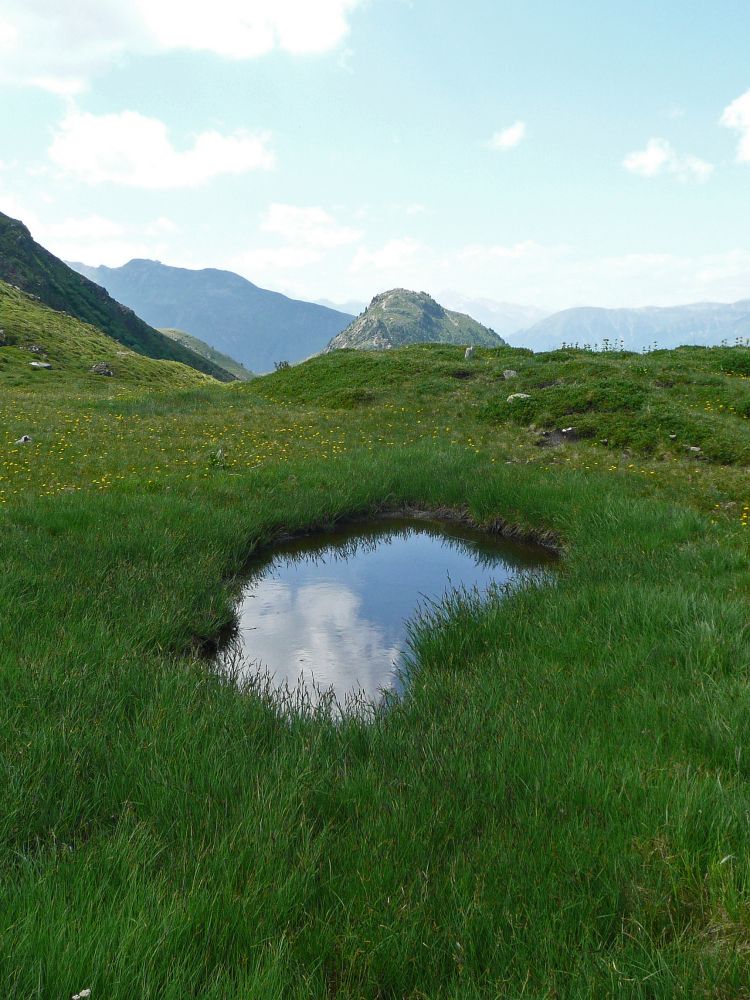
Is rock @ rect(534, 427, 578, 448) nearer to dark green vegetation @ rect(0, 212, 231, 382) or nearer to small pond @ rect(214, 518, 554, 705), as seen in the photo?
small pond @ rect(214, 518, 554, 705)

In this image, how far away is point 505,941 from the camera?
289 cm

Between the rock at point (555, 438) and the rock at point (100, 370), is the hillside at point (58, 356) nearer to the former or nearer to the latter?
the rock at point (100, 370)

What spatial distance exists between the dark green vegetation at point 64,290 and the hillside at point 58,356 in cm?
3626

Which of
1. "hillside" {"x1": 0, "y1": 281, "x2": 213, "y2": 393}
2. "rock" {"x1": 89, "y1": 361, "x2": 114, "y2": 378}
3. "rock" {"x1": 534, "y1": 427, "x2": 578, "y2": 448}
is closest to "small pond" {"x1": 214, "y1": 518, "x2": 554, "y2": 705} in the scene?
"rock" {"x1": 534, "y1": 427, "x2": 578, "y2": 448}

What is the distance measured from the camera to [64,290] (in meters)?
155

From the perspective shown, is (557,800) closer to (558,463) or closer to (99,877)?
(99,877)

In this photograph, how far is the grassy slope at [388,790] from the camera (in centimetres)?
272

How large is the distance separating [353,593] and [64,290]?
174226 millimetres

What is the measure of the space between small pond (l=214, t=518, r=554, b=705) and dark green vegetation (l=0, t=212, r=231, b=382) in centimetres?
14514

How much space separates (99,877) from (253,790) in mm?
1015

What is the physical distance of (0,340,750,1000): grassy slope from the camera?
272 centimetres

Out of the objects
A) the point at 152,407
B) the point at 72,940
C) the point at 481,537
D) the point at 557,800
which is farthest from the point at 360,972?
the point at 152,407

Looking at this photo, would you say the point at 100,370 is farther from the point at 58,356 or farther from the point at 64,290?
the point at 64,290

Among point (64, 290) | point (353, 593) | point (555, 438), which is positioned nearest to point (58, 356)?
point (555, 438)
